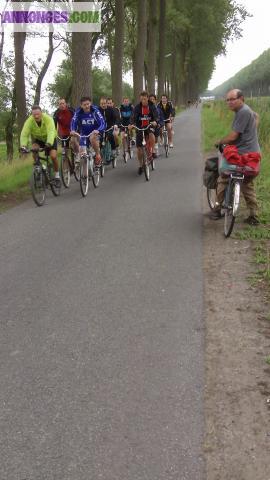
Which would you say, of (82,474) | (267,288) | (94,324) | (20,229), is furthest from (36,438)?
(20,229)

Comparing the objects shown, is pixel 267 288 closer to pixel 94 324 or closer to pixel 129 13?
pixel 94 324

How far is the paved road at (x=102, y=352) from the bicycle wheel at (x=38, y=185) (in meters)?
1.98

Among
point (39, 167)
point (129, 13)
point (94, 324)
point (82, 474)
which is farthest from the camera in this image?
point (129, 13)

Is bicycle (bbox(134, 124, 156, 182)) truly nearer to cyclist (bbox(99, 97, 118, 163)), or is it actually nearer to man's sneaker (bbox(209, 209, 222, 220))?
cyclist (bbox(99, 97, 118, 163))

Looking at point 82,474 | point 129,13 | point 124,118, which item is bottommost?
point 82,474

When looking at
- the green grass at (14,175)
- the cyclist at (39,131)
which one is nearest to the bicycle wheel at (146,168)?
the cyclist at (39,131)

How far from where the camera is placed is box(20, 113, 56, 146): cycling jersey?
9.68 m

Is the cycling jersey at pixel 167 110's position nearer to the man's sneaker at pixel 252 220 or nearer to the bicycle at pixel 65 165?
the bicycle at pixel 65 165

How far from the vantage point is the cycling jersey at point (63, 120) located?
12.1 meters

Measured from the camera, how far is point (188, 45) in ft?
182

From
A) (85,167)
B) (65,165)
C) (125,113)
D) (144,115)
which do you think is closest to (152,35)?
(125,113)

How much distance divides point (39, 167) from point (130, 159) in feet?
25.3

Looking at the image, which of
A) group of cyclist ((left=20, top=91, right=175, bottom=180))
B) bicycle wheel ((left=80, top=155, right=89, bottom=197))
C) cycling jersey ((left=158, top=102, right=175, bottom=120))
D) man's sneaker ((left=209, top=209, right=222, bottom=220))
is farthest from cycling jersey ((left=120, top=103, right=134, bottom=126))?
man's sneaker ((left=209, top=209, right=222, bottom=220))

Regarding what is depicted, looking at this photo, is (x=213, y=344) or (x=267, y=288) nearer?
(x=213, y=344)
